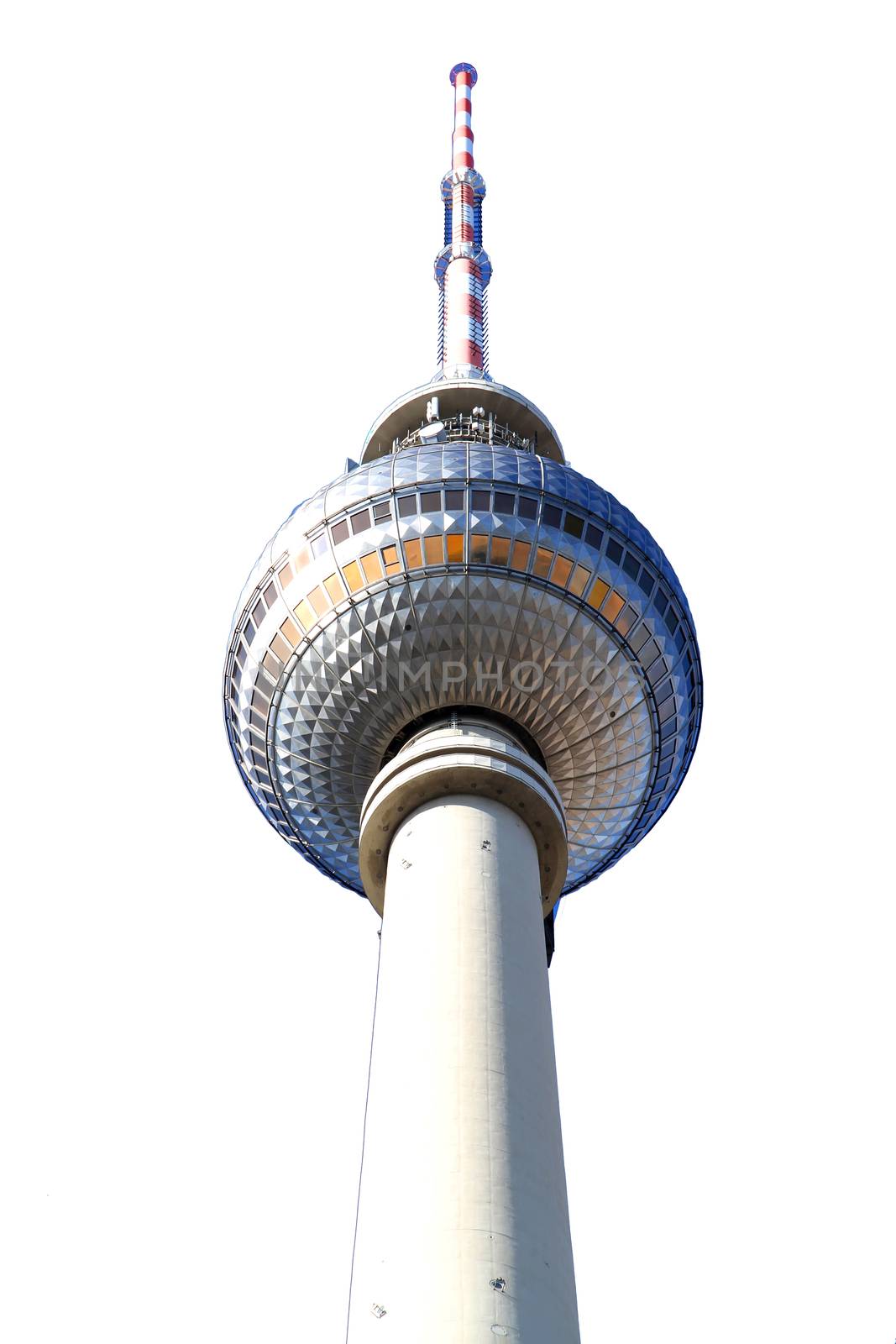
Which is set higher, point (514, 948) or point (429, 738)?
point (429, 738)

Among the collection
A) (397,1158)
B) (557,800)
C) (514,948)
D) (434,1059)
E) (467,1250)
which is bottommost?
(467,1250)

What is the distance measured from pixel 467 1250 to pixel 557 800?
1306cm

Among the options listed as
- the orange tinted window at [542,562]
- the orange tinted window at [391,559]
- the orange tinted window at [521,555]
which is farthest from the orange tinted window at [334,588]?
the orange tinted window at [542,562]

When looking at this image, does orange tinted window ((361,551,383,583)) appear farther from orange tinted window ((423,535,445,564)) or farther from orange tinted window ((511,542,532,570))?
orange tinted window ((511,542,532,570))

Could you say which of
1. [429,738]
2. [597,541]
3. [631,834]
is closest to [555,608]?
[597,541]

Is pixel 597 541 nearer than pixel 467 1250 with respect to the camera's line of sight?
No

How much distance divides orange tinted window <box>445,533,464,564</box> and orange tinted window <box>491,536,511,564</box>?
882 millimetres

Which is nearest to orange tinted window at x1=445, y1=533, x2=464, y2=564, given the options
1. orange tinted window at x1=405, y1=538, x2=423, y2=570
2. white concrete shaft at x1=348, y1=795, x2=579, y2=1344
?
orange tinted window at x1=405, y1=538, x2=423, y2=570

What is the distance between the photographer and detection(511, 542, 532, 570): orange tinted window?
35844 mm

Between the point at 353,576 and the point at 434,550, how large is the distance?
97.5 inches

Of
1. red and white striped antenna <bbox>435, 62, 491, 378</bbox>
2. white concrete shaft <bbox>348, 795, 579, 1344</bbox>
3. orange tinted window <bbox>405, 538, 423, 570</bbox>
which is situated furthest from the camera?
red and white striped antenna <bbox>435, 62, 491, 378</bbox>

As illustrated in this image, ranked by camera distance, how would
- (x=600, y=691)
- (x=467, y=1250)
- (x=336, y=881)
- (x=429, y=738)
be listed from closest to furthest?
(x=467, y=1250), (x=429, y=738), (x=600, y=691), (x=336, y=881)

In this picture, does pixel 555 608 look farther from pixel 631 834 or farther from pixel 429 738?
pixel 631 834

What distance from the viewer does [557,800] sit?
1380 inches
